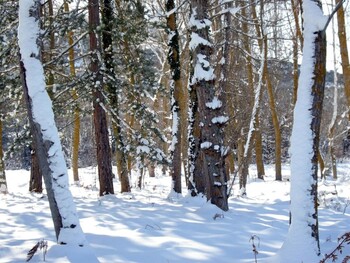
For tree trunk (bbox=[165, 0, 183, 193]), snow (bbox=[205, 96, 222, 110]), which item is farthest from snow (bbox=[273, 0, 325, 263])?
tree trunk (bbox=[165, 0, 183, 193])

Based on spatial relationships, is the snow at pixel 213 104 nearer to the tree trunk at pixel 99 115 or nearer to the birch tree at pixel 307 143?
the birch tree at pixel 307 143

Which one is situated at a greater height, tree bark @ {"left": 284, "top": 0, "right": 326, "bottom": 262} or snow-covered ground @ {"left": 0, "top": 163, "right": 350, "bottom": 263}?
tree bark @ {"left": 284, "top": 0, "right": 326, "bottom": 262}

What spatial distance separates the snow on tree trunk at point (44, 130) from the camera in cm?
421

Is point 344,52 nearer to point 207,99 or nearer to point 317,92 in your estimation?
point 207,99

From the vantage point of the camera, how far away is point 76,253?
4031 millimetres

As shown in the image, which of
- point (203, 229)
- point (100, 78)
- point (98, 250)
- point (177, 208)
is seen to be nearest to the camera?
point (98, 250)

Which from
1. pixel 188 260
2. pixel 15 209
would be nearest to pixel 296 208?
pixel 188 260

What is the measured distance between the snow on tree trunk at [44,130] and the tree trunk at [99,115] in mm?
5140

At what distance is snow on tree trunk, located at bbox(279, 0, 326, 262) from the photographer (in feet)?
12.4

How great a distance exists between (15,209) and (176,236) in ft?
17.0

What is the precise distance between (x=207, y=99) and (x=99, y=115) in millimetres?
4341

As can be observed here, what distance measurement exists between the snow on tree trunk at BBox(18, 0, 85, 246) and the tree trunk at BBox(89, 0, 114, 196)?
5140 millimetres

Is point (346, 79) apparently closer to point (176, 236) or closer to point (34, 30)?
point (176, 236)

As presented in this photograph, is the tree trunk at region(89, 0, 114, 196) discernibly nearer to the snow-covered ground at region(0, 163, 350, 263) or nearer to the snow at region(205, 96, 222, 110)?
the snow-covered ground at region(0, 163, 350, 263)
